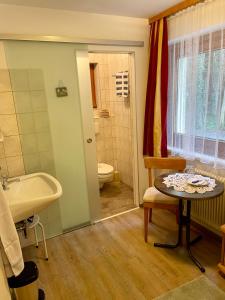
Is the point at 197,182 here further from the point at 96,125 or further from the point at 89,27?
the point at 96,125

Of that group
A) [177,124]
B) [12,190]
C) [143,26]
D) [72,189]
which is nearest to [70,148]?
[72,189]

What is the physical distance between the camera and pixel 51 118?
2342 mm

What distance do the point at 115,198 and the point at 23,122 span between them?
70.9 inches

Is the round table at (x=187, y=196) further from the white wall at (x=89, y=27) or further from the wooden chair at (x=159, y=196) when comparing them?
the white wall at (x=89, y=27)

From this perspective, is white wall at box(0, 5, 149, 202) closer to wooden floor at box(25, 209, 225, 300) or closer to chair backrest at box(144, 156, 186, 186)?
chair backrest at box(144, 156, 186, 186)

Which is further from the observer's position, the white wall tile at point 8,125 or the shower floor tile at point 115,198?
the shower floor tile at point 115,198

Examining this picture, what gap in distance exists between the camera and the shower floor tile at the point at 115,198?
10.1ft

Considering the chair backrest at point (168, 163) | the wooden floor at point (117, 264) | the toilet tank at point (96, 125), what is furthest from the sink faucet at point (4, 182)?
the toilet tank at point (96, 125)

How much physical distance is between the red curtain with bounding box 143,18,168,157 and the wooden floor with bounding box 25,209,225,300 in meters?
0.96

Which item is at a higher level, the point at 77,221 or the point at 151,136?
the point at 151,136

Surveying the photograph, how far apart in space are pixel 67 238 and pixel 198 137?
1.77 meters

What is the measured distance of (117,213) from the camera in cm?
299

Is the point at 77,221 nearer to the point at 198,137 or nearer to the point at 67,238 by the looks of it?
the point at 67,238

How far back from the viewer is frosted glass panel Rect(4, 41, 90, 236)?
2.16 m
